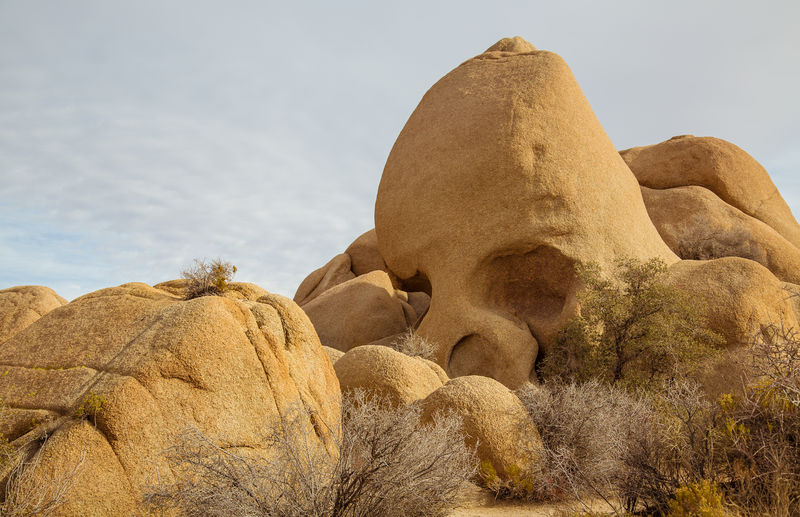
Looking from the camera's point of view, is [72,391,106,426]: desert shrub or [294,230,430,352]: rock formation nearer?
[72,391,106,426]: desert shrub

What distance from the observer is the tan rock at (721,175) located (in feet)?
70.7

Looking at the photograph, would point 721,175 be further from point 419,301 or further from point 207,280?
point 207,280

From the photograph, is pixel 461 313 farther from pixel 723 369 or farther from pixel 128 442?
pixel 128 442

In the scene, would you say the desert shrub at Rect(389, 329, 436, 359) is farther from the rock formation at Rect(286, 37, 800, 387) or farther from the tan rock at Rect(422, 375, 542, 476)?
the tan rock at Rect(422, 375, 542, 476)

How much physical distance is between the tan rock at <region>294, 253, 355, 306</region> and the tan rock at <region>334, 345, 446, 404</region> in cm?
1175

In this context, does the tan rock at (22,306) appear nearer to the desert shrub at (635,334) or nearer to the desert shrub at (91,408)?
the desert shrub at (91,408)

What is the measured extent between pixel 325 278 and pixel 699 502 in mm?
17670

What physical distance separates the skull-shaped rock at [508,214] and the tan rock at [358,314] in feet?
3.48

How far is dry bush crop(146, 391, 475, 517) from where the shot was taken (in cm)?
402

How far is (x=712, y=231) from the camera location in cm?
1875

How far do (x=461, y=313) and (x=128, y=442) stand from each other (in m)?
9.74

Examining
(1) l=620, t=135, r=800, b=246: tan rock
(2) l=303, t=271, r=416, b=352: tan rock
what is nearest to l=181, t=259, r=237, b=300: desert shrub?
(2) l=303, t=271, r=416, b=352: tan rock

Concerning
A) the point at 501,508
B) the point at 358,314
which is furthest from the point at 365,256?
the point at 501,508

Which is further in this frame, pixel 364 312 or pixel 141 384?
pixel 364 312
